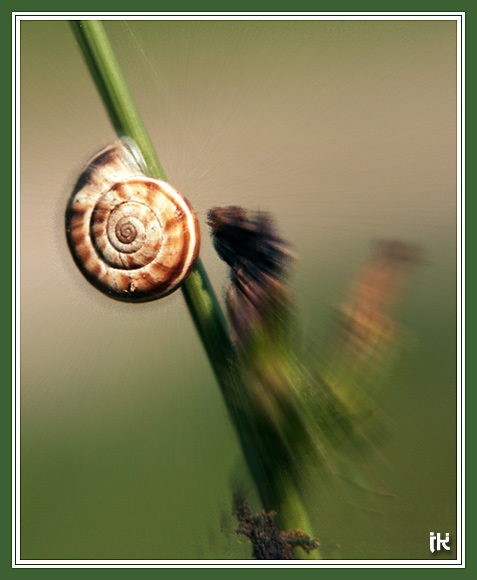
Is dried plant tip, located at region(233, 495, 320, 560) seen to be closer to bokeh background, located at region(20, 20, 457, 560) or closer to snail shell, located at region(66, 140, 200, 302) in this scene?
bokeh background, located at region(20, 20, 457, 560)

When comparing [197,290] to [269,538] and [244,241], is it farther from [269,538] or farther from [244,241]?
[269,538]

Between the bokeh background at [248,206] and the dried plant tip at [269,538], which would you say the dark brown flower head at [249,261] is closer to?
the bokeh background at [248,206]

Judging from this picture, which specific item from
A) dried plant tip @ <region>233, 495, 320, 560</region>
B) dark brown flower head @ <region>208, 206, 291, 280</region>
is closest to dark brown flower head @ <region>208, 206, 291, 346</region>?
dark brown flower head @ <region>208, 206, 291, 280</region>

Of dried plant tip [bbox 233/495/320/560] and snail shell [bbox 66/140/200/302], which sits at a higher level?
snail shell [bbox 66/140/200/302]

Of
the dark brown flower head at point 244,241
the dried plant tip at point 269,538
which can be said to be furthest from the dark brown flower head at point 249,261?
the dried plant tip at point 269,538

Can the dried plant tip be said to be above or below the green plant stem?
below

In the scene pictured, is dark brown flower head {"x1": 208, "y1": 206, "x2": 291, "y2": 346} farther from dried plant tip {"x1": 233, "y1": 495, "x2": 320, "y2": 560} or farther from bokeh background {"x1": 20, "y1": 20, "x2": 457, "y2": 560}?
dried plant tip {"x1": 233, "y1": 495, "x2": 320, "y2": 560}
